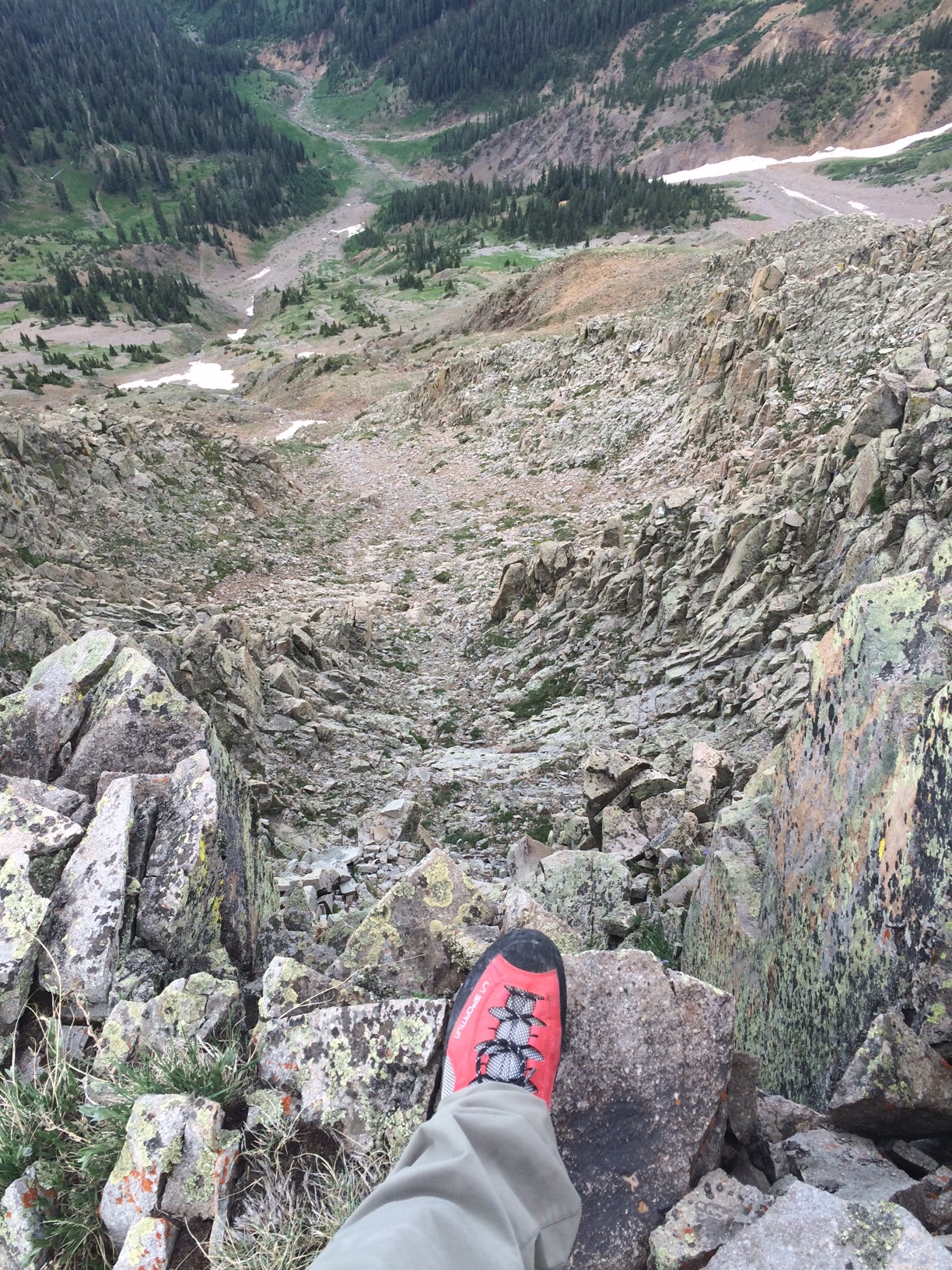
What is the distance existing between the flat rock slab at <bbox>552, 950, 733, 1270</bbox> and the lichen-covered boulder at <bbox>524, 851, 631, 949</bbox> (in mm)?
3357

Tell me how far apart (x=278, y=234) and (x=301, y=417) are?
13209cm

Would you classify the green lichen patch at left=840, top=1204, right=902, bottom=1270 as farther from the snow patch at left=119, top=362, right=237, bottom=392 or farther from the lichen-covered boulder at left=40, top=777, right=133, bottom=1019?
the snow patch at left=119, top=362, right=237, bottom=392

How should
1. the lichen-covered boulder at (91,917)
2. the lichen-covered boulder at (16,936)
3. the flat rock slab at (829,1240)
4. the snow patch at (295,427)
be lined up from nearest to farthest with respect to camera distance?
the flat rock slab at (829,1240), the lichen-covered boulder at (16,936), the lichen-covered boulder at (91,917), the snow patch at (295,427)

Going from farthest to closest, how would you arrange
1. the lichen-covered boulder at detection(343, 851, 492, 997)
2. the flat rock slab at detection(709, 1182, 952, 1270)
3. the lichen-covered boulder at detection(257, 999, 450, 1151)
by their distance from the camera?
the lichen-covered boulder at detection(343, 851, 492, 997) < the lichen-covered boulder at detection(257, 999, 450, 1151) < the flat rock slab at detection(709, 1182, 952, 1270)

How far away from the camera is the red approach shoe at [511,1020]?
149 inches

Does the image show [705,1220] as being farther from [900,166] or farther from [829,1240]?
[900,166]

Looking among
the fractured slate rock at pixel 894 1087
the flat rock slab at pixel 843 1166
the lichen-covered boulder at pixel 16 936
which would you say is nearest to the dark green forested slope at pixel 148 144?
the lichen-covered boulder at pixel 16 936

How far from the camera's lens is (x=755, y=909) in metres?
5.45

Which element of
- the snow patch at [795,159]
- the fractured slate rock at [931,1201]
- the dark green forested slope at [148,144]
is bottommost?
the fractured slate rock at [931,1201]

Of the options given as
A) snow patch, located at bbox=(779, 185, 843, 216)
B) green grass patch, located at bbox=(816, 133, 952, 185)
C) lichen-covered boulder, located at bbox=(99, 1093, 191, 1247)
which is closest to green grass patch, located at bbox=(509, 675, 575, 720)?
lichen-covered boulder, located at bbox=(99, 1093, 191, 1247)

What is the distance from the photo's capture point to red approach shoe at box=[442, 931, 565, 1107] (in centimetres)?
→ 378

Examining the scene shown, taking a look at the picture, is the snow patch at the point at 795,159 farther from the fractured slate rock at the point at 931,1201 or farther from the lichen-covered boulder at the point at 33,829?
the fractured slate rock at the point at 931,1201

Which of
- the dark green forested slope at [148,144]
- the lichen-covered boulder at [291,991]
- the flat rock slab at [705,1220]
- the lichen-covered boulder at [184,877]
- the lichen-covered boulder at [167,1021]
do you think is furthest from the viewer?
the dark green forested slope at [148,144]

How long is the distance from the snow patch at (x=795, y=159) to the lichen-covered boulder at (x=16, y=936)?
139 meters
